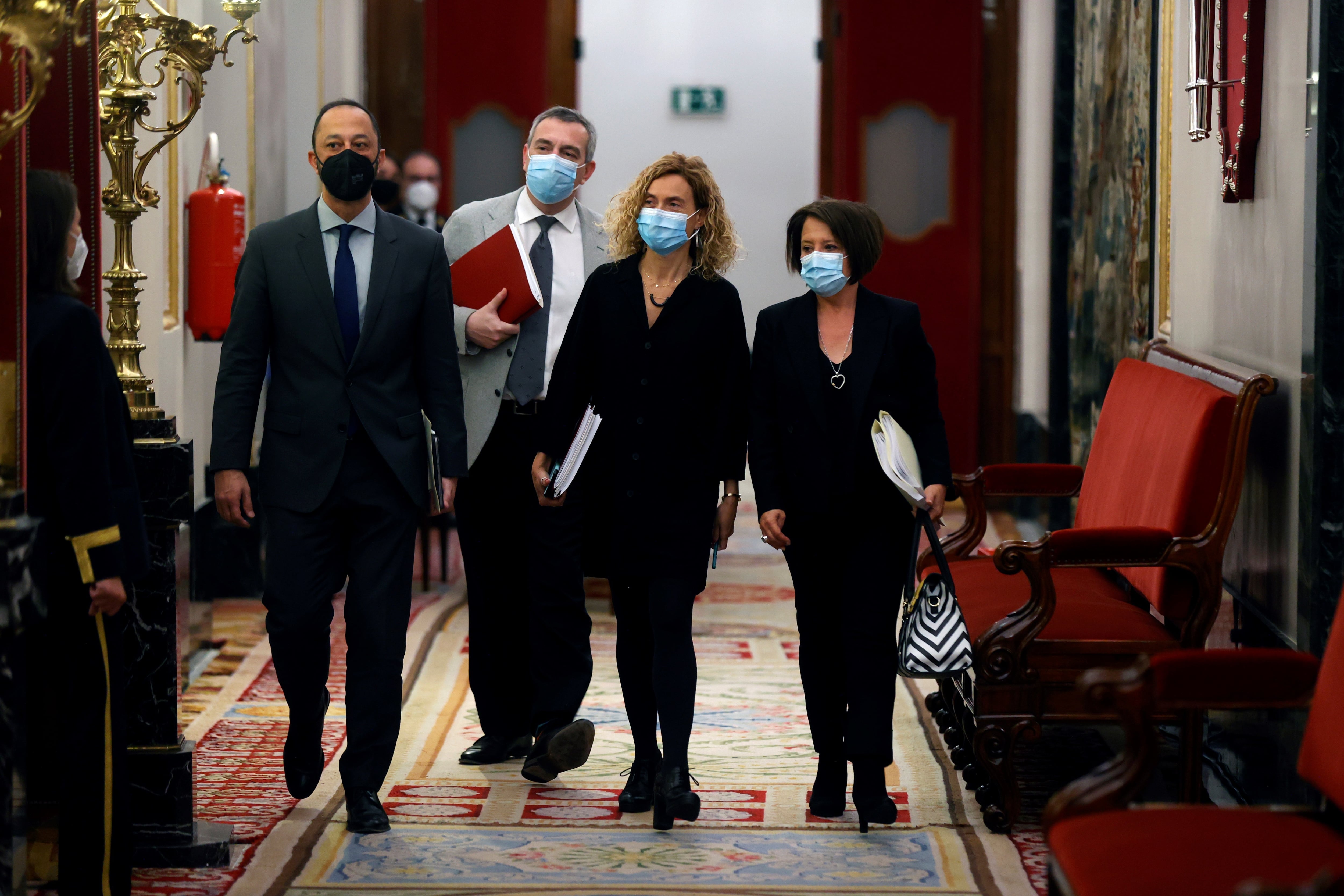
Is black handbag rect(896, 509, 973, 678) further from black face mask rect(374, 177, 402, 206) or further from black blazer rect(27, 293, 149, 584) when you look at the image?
black face mask rect(374, 177, 402, 206)

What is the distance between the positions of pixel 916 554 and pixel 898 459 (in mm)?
264

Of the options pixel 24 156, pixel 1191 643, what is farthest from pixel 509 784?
pixel 24 156

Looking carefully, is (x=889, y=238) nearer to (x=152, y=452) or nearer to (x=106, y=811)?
(x=152, y=452)

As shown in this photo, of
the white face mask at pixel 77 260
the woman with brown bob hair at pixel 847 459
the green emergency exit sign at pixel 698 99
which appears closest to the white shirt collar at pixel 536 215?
the woman with brown bob hair at pixel 847 459

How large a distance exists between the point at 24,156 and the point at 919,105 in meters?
7.70

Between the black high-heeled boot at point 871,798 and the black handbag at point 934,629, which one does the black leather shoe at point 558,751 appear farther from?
the black handbag at point 934,629

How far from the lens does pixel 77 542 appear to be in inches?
129

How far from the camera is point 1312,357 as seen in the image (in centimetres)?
387

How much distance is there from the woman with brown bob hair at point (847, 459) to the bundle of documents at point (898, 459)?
53mm

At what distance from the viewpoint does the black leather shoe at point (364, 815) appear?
4.19 meters

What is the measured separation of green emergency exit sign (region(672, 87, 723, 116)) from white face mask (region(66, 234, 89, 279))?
853 cm

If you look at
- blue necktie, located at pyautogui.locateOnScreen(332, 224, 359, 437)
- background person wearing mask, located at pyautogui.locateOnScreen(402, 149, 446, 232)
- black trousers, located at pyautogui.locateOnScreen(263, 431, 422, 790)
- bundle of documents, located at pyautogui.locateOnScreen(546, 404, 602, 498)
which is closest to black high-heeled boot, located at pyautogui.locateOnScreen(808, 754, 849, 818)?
bundle of documents, located at pyautogui.locateOnScreen(546, 404, 602, 498)

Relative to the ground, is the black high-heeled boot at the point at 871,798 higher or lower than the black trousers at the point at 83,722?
lower

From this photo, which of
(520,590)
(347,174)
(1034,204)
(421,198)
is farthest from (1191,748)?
(1034,204)
